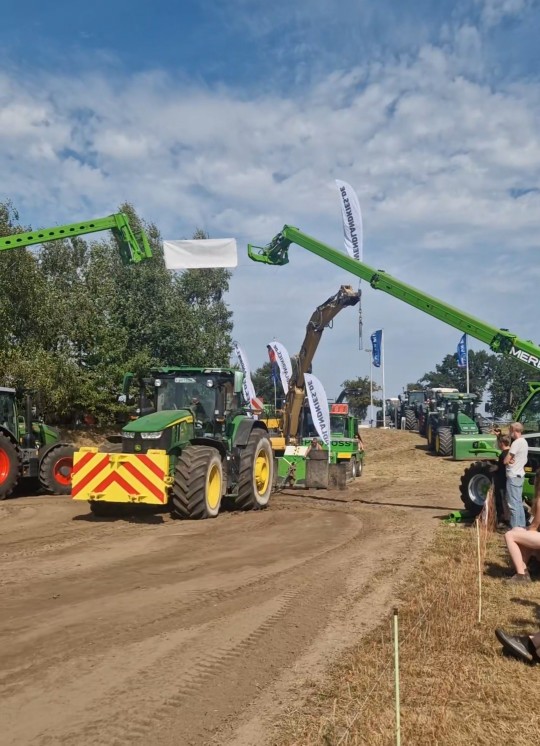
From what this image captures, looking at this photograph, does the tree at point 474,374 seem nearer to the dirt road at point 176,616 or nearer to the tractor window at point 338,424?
the tractor window at point 338,424

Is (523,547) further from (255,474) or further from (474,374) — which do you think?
(474,374)

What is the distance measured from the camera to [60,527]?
10.1 meters

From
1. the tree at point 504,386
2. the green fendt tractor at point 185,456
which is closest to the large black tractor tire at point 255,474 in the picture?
the green fendt tractor at point 185,456

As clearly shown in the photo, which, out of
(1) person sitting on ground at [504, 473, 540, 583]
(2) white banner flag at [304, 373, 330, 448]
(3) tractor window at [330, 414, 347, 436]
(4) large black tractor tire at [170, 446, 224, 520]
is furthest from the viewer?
(3) tractor window at [330, 414, 347, 436]

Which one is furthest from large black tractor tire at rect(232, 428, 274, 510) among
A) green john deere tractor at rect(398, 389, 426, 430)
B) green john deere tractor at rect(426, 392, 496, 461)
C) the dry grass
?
green john deere tractor at rect(398, 389, 426, 430)

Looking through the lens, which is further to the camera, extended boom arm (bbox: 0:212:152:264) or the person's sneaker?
extended boom arm (bbox: 0:212:152:264)

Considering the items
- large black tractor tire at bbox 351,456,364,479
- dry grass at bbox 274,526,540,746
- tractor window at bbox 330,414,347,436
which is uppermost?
tractor window at bbox 330,414,347,436

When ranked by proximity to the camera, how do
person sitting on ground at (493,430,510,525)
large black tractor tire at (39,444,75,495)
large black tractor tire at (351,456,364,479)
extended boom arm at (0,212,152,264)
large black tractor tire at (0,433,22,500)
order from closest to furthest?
person sitting on ground at (493,430,510,525) < large black tractor tire at (0,433,22,500) < large black tractor tire at (39,444,75,495) < extended boom arm at (0,212,152,264) < large black tractor tire at (351,456,364,479)

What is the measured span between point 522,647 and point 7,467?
11075mm

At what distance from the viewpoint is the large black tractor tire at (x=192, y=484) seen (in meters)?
10.4

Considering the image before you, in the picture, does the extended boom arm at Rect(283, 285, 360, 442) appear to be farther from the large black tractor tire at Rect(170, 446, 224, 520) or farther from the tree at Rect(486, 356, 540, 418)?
the tree at Rect(486, 356, 540, 418)

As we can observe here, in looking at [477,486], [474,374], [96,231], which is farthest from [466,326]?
[474,374]

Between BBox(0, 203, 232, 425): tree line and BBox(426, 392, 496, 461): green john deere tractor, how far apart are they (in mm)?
11328

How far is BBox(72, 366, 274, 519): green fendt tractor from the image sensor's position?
33.3 ft
